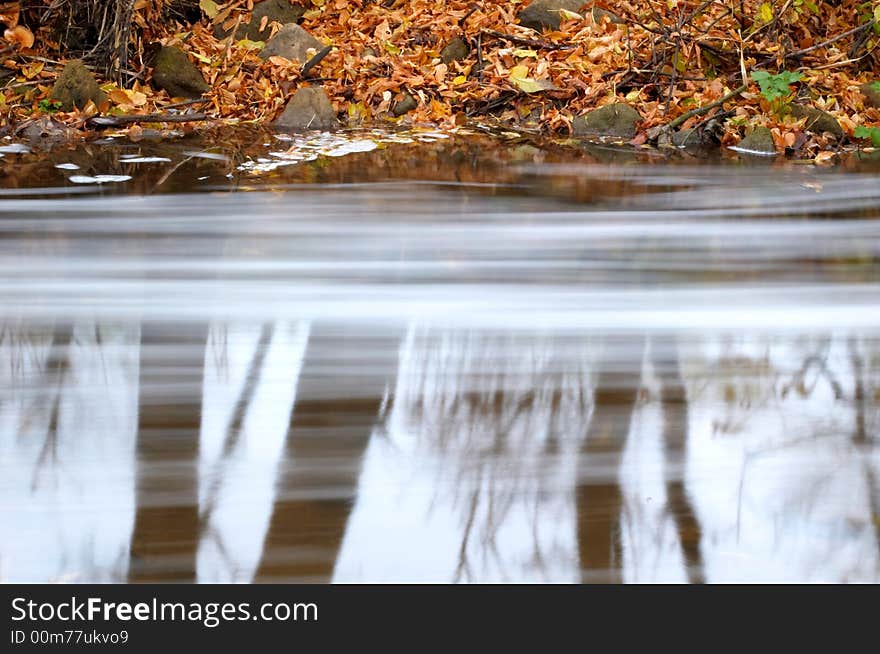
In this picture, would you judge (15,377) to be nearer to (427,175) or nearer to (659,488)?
(659,488)

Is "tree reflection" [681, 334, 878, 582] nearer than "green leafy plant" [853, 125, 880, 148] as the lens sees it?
Yes

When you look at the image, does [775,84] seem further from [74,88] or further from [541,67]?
[74,88]

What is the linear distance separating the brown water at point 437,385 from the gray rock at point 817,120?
1.23 m

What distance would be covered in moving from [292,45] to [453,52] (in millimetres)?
1112

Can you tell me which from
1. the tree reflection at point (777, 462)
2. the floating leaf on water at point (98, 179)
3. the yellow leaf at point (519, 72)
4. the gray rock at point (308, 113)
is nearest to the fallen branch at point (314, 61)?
the gray rock at point (308, 113)

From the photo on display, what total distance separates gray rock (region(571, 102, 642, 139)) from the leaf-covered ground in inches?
3.3

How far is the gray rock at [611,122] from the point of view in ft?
20.5

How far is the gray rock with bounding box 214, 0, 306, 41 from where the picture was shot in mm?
7703

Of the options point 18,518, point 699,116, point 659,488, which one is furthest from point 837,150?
point 18,518

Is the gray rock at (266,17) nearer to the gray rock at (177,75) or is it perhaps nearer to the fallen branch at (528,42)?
the gray rock at (177,75)

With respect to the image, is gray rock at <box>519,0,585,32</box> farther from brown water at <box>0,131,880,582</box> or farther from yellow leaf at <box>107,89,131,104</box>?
brown water at <box>0,131,880,582</box>

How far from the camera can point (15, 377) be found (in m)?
2.51

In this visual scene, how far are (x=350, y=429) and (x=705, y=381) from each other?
0.87m

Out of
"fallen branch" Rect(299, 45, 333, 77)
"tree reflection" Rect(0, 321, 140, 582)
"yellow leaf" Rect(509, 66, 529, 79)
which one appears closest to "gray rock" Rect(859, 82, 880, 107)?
"yellow leaf" Rect(509, 66, 529, 79)
